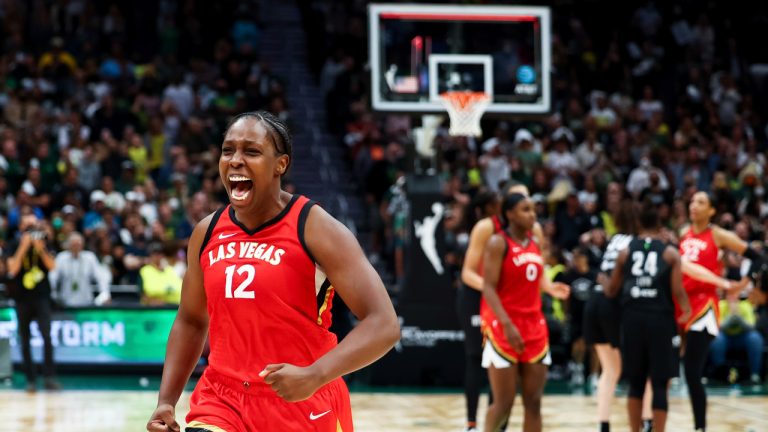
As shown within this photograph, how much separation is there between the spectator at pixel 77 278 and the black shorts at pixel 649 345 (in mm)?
7601

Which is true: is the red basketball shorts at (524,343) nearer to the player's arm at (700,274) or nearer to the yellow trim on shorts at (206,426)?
the player's arm at (700,274)

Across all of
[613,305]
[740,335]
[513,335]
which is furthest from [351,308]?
[740,335]

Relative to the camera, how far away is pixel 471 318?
961 centimetres

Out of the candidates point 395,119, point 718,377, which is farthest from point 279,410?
point 395,119

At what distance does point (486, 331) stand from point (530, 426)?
0.72 m

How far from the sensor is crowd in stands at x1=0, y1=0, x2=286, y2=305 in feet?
49.6

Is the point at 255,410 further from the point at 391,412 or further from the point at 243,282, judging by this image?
the point at 391,412

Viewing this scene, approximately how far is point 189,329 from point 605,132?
52.4ft

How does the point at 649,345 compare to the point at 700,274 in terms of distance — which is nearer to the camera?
the point at 649,345

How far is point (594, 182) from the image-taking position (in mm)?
17438

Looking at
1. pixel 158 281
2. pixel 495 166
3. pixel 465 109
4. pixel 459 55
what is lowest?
pixel 158 281

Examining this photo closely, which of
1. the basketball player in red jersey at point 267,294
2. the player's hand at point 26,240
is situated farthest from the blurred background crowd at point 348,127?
the basketball player in red jersey at point 267,294

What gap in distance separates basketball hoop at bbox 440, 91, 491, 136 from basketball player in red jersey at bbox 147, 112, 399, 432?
28.3 ft

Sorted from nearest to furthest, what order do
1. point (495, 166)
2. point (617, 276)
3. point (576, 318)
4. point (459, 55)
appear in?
point (617, 276), point (459, 55), point (576, 318), point (495, 166)
